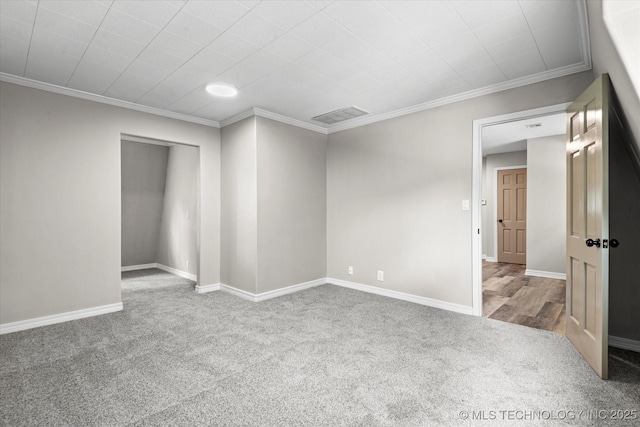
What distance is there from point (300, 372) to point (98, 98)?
3.67 metres

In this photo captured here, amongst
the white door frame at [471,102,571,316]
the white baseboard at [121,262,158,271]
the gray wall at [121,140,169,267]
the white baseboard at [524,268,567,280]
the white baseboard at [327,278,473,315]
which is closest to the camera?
the white door frame at [471,102,571,316]

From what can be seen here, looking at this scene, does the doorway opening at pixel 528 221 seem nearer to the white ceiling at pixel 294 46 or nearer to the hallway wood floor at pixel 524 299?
the hallway wood floor at pixel 524 299

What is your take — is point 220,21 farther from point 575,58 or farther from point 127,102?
point 575,58

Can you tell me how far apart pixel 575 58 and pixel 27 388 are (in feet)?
16.0

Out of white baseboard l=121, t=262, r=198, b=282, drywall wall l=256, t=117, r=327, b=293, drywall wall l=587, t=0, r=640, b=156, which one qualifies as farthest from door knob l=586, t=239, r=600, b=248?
white baseboard l=121, t=262, r=198, b=282

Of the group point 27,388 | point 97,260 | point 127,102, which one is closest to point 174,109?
point 127,102

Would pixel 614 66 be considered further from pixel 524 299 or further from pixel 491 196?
pixel 491 196

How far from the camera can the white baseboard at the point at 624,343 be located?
268cm

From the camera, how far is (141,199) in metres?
6.19

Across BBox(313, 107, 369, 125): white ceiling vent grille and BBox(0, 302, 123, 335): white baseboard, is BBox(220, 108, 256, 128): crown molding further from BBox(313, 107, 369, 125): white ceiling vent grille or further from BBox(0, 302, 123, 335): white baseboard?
BBox(0, 302, 123, 335): white baseboard

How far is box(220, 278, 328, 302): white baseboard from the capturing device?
13.9ft

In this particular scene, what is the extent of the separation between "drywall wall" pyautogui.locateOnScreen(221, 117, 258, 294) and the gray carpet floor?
2.99 ft

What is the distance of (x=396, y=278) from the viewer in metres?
4.31

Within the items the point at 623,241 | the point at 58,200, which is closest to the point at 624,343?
the point at 623,241
